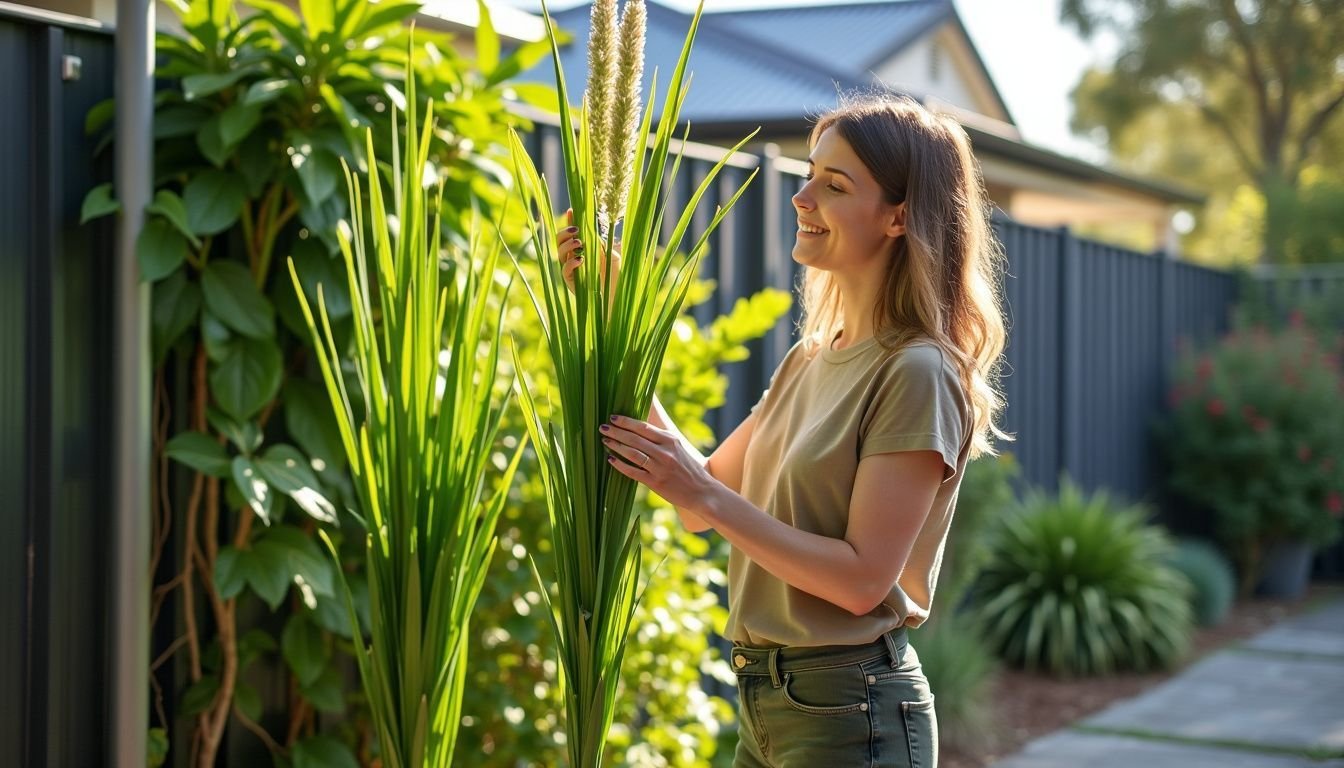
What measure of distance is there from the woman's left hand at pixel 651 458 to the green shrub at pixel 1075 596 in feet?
15.4

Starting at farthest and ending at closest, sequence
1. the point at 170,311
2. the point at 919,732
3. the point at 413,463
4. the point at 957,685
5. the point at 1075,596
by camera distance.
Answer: the point at 1075,596 < the point at 957,685 < the point at 170,311 < the point at 919,732 < the point at 413,463

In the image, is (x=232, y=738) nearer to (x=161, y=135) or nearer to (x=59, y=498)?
(x=59, y=498)

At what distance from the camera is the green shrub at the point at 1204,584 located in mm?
7383

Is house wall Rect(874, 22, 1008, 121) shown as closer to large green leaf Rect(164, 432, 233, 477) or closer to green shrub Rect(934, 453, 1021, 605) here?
green shrub Rect(934, 453, 1021, 605)

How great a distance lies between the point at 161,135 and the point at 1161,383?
7.36 meters

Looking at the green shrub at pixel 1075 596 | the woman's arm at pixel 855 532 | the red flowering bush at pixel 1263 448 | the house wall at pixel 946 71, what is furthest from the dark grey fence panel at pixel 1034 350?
the house wall at pixel 946 71

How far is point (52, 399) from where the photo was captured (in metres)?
2.40

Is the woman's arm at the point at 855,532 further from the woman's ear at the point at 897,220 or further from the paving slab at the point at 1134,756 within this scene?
the paving slab at the point at 1134,756

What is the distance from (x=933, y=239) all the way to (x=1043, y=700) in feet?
13.8

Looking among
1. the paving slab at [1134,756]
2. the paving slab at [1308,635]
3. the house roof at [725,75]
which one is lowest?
the paving slab at [1308,635]

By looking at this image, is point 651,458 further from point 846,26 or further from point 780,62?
point 846,26

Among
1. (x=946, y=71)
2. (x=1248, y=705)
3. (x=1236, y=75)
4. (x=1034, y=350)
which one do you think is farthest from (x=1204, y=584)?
(x=1236, y=75)

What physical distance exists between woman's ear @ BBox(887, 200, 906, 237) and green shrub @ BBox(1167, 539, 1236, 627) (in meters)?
5.92

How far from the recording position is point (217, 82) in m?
2.40
